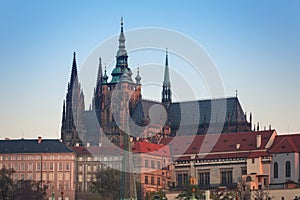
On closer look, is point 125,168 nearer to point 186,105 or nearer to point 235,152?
point 235,152

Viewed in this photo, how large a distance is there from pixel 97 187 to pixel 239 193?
73.2 ft

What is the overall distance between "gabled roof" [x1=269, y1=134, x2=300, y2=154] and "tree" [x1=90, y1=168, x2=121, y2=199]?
22.1 meters

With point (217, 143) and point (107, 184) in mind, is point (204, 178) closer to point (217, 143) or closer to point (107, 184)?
point (217, 143)

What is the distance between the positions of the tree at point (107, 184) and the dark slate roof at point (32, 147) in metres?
15.5

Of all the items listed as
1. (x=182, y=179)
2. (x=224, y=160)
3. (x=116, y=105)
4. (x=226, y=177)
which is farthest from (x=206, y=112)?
(x=226, y=177)

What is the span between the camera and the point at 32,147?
6841 inches

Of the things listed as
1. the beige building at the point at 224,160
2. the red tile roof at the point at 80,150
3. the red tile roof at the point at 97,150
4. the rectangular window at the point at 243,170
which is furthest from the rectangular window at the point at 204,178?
the red tile roof at the point at 80,150

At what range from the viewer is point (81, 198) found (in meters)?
168

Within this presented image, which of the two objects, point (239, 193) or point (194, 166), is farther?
point (194, 166)

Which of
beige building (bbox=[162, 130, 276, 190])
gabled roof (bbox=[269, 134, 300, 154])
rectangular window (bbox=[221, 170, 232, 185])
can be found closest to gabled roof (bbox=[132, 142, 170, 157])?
beige building (bbox=[162, 130, 276, 190])

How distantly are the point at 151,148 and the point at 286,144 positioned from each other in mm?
24302

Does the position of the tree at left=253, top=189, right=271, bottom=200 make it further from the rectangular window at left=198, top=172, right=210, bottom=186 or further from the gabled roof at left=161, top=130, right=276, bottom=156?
the rectangular window at left=198, top=172, right=210, bottom=186

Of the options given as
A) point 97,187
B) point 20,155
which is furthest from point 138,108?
point 97,187

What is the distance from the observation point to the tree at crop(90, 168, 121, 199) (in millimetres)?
150775
